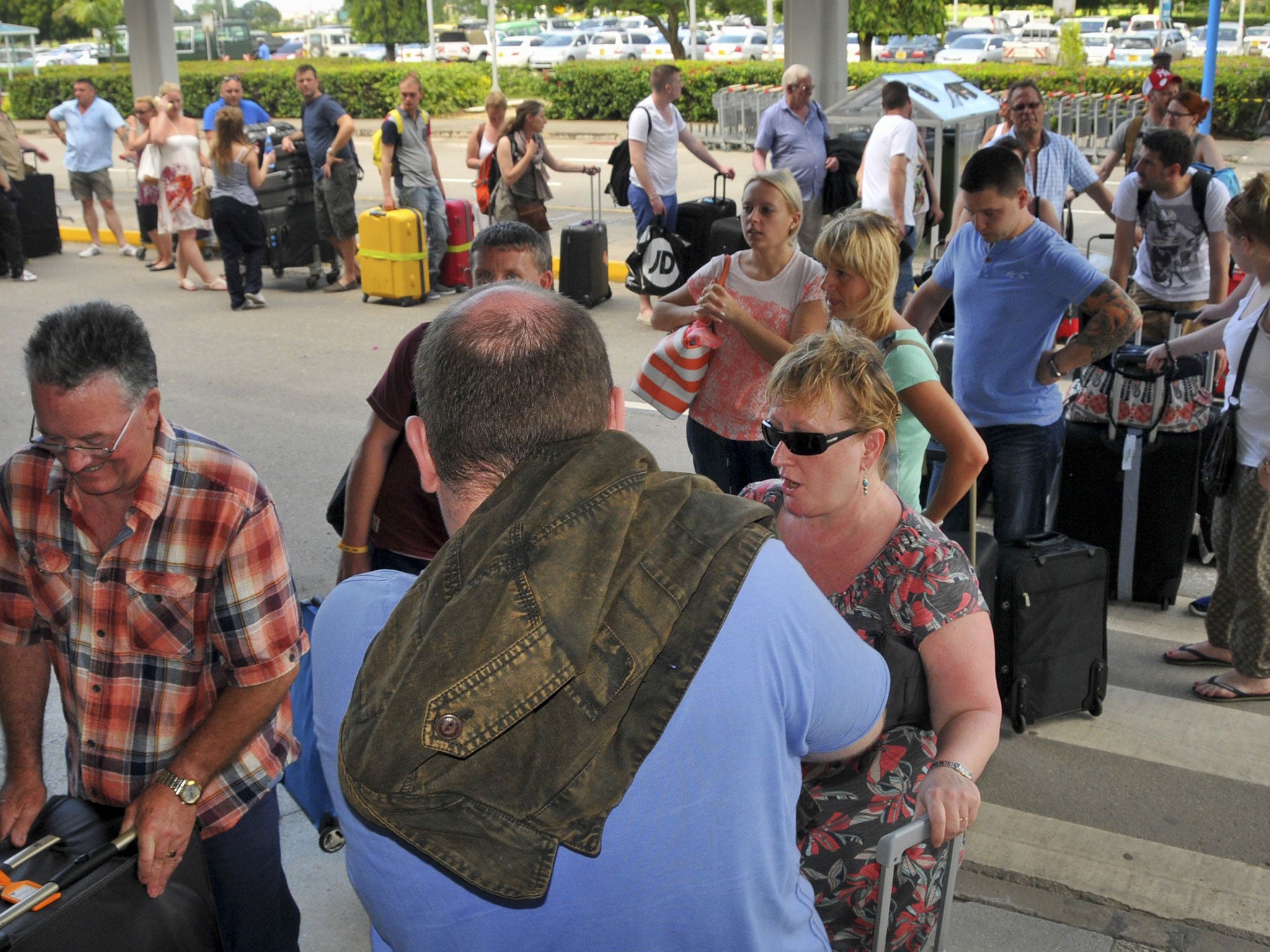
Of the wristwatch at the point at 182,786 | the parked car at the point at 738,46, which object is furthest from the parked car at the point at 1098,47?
the wristwatch at the point at 182,786

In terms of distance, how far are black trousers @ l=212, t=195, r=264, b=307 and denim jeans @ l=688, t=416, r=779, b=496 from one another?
773 cm

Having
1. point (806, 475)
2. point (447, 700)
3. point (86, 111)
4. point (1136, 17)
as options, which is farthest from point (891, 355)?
point (1136, 17)

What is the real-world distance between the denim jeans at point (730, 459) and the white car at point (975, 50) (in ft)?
119

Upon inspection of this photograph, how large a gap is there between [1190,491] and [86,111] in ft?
42.2

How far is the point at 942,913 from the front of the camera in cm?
229

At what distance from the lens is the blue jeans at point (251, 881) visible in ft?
8.55

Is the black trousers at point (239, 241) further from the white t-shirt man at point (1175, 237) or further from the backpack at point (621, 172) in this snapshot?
the white t-shirt man at point (1175, 237)

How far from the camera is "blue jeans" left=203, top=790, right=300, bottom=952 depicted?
261 centimetres

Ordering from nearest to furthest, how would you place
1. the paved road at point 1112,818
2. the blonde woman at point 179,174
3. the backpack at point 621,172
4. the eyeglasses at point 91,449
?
the eyeglasses at point 91,449, the paved road at point 1112,818, the backpack at point 621,172, the blonde woman at point 179,174

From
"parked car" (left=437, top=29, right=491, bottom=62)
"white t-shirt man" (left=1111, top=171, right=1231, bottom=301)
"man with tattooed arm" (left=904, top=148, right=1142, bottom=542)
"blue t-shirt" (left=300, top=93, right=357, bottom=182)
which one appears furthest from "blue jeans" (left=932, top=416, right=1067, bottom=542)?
"parked car" (left=437, top=29, right=491, bottom=62)

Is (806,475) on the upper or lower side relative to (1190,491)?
upper

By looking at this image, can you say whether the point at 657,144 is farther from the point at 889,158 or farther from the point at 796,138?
the point at 889,158

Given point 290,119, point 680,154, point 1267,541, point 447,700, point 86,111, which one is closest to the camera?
point 447,700

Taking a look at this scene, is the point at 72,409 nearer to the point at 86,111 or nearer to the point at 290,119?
the point at 86,111
